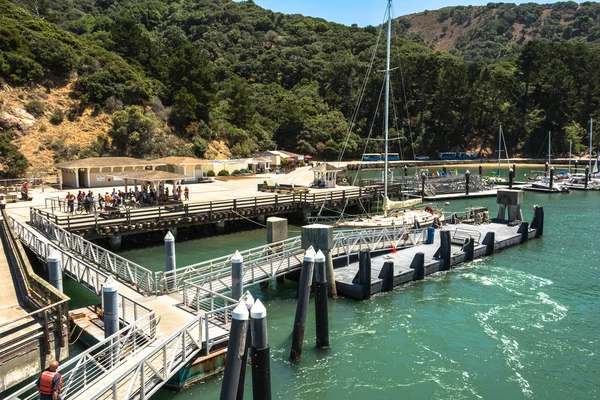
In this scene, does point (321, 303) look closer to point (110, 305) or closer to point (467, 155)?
point (110, 305)

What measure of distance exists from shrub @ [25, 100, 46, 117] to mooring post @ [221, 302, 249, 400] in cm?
6472

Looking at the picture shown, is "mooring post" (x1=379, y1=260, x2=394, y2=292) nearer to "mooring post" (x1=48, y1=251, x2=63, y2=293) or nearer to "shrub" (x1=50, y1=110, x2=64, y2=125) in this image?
"mooring post" (x1=48, y1=251, x2=63, y2=293)

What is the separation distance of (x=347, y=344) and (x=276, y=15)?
7120 inches

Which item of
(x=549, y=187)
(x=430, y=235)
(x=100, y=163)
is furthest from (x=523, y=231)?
(x=100, y=163)

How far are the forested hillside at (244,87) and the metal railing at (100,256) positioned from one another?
92.2 feet

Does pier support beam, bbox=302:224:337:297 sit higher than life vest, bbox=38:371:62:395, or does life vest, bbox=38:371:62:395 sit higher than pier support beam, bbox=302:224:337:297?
pier support beam, bbox=302:224:337:297

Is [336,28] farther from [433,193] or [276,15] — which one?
[433,193]

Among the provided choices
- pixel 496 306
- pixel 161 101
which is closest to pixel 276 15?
pixel 161 101

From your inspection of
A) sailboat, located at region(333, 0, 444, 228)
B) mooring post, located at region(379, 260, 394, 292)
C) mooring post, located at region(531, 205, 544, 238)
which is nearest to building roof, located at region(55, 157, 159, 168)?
sailboat, located at region(333, 0, 444, 228)

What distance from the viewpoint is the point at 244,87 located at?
106m

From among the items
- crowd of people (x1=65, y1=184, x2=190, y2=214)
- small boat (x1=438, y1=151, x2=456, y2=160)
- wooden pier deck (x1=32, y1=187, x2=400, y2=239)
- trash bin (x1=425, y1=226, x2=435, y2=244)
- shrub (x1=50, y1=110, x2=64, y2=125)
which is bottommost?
trash bin (x1=425, y1=226, x2=435, y2=244)

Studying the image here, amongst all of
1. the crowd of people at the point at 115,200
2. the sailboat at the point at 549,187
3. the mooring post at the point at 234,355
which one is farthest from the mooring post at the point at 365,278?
the sailboat at the point at 549,187

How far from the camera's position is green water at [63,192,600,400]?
49.0 ft

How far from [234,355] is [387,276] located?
45.0 ft
